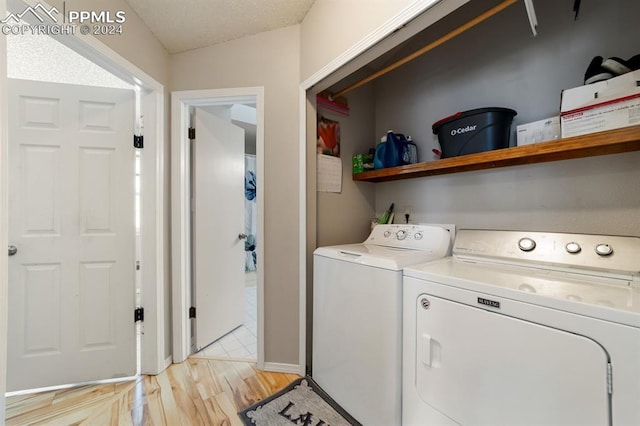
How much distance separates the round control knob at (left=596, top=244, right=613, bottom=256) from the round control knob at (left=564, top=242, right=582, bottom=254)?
5cm

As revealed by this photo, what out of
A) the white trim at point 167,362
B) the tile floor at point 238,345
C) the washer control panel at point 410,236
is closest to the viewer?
the washer control panel at point 410,236

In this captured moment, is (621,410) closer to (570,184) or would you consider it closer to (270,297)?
(570,184)

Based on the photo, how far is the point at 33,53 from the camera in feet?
5.30

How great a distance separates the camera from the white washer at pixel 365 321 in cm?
114

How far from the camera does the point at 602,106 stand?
94cm

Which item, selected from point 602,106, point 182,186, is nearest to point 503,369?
point 602,106

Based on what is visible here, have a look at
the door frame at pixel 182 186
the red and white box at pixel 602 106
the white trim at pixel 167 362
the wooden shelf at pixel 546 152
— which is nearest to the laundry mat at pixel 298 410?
the door frame at pixel 182 186

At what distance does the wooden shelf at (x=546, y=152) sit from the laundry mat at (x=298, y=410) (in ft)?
4.89

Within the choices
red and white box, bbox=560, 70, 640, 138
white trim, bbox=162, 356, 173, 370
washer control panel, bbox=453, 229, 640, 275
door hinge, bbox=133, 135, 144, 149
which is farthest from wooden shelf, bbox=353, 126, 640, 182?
white trim, bbox=162, 356, 173, 370

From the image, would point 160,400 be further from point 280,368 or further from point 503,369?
point 503,369

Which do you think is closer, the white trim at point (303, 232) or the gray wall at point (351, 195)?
the white trim at point (303, 232)

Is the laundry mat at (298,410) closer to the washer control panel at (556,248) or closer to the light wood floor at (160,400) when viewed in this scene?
the light wood floor at (160,400)

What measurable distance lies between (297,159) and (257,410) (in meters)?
1.57

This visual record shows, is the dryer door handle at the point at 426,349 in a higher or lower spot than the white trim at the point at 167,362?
higher
